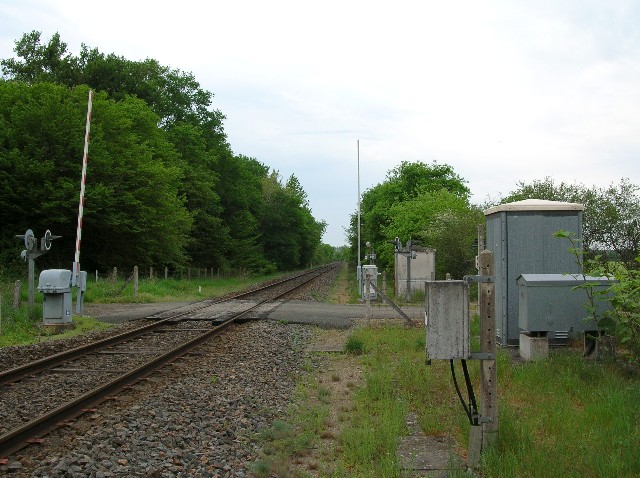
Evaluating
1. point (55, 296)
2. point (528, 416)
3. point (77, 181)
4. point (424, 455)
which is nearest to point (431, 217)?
point (77, 181)

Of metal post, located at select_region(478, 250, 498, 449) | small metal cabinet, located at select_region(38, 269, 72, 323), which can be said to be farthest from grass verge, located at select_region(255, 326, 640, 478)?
small metal cabinet, located at select_region(38, 269, 72, 323)

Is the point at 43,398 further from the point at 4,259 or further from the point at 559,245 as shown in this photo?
the point at 4,259

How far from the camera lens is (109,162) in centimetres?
3206

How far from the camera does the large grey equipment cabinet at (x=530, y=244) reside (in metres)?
11.6

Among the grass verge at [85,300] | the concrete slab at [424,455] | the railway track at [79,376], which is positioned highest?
the grass verge at [85,300]

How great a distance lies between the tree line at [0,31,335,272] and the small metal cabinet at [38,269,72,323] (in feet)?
44.3

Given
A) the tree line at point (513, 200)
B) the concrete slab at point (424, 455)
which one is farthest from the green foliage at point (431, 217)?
the concrete slab at point (424, 455)

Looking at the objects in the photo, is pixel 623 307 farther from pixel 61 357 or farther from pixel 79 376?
pixel 61 357

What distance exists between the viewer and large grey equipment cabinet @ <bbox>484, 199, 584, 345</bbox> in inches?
457

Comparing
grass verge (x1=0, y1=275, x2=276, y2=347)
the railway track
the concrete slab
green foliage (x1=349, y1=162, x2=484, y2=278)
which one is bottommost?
the concrete slab

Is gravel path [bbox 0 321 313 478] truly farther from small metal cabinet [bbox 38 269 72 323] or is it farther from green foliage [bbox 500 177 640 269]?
green foliage [bbox 500 177 640 269]

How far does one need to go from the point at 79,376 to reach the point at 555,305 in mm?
6817

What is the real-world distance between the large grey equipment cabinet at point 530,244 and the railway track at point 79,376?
5588 mm

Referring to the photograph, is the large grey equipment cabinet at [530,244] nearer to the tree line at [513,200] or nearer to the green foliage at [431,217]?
the tree line at [513,200]
